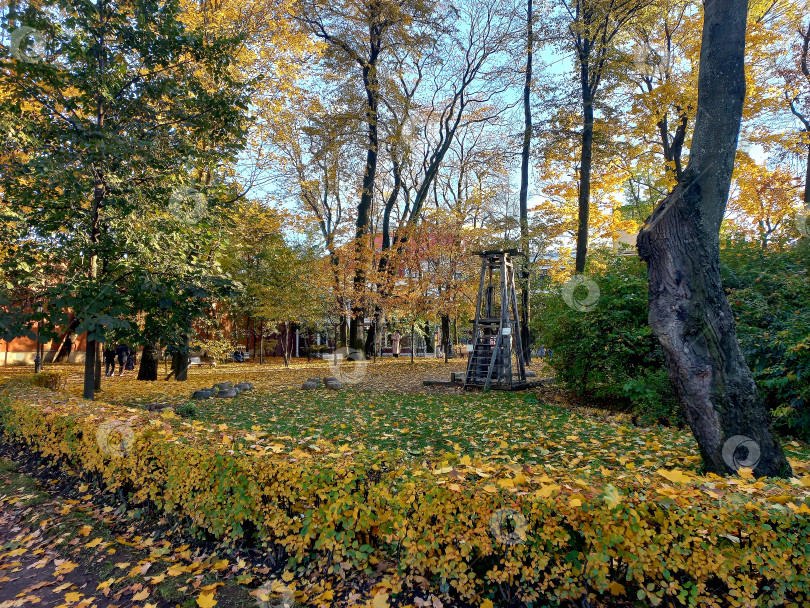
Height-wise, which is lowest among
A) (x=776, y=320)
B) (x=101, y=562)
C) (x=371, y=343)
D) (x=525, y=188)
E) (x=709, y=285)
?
(x=101, y=562)

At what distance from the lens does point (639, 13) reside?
12.6 m

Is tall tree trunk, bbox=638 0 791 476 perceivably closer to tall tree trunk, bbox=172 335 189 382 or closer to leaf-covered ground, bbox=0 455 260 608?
leaf-covered ground, bbox=0 455 260 608

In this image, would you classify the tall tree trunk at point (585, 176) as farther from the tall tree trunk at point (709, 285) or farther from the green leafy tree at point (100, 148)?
the green leafy tree at point (100, 148)

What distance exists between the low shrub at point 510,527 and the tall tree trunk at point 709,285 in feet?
3.07

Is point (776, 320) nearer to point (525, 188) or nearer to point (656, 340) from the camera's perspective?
point (656, 340)

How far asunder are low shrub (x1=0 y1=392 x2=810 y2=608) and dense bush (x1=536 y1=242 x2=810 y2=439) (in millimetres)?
3371

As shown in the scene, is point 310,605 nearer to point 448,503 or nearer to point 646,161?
point 448,503

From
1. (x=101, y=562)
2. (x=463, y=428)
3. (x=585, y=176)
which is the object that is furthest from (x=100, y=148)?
(x=585, y=176)

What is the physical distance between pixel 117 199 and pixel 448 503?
658 centimetres

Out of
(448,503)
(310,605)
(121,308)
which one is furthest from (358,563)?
(121,308)

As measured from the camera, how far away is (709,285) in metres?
3.64

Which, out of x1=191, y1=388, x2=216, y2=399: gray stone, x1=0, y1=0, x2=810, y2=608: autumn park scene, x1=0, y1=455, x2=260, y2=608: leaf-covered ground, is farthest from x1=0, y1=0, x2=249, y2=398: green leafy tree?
x1=0, y1=455, x2=260, y2=608: leaf-covered ground

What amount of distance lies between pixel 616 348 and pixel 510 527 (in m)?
6.18

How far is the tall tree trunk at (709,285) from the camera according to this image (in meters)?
3.45
